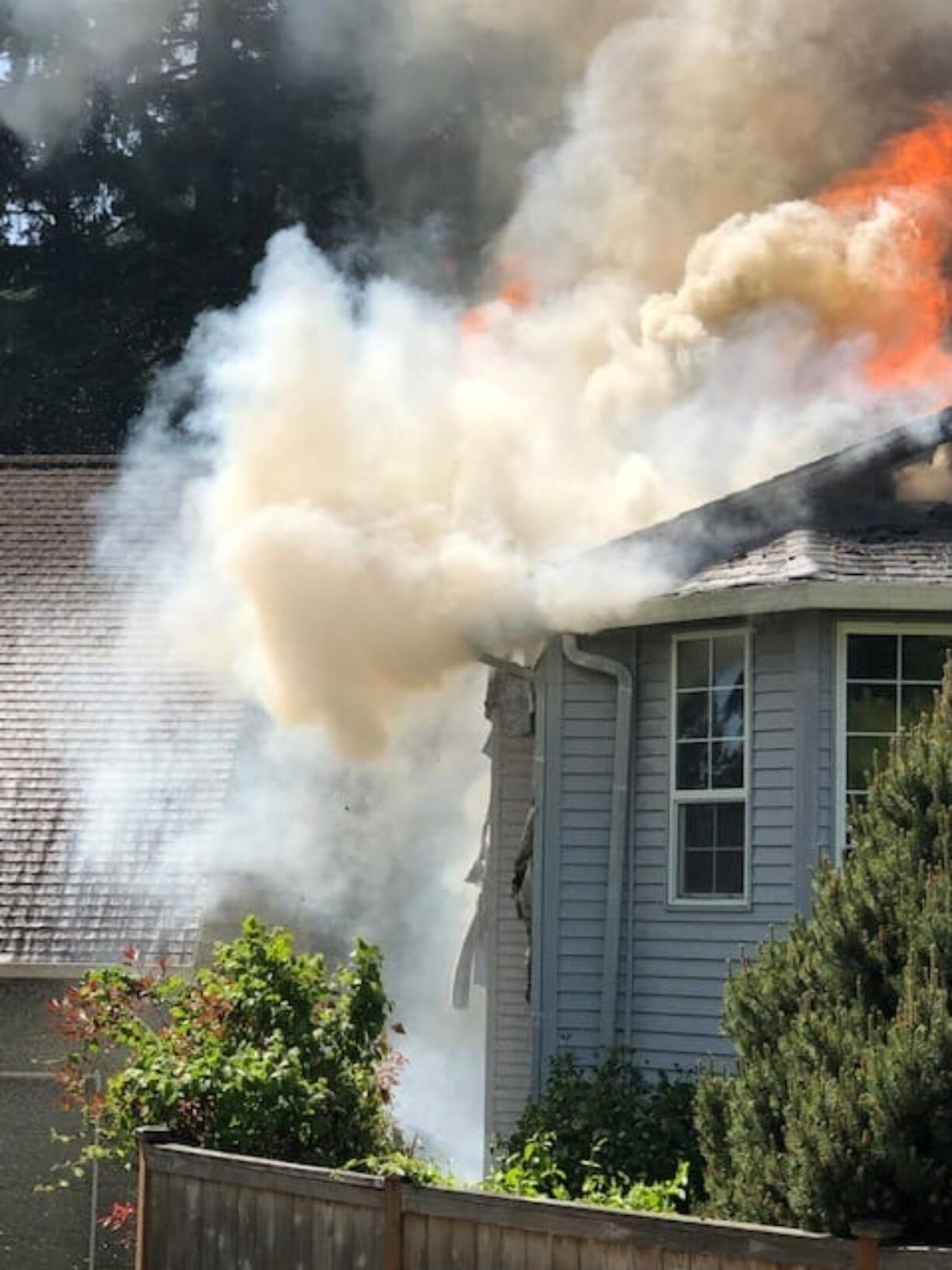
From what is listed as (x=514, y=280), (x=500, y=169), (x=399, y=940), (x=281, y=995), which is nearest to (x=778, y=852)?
(x=281, y=995)

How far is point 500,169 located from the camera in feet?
88.0

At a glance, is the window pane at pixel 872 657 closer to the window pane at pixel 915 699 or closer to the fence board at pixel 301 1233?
the window pane at pixel 915 699

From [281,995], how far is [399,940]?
7057 mm

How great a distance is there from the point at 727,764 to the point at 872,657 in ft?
3.52

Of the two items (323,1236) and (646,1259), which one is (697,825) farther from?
(646,1259)

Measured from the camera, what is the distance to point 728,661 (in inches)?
582

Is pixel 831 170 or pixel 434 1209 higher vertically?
pixel 831 170

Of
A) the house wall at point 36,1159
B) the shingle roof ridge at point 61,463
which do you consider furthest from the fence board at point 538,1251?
the shingle roof ridge at point 61,463

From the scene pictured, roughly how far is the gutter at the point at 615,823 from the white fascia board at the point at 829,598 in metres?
0.97

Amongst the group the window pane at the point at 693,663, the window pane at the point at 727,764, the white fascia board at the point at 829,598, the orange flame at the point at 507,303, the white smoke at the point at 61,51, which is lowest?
the window pane at the point at 727,764

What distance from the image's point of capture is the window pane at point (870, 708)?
46.8ft

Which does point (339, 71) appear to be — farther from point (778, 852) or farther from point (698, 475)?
point (778, 852)

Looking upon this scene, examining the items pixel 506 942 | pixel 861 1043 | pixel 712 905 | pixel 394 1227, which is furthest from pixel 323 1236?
pixel 506 942

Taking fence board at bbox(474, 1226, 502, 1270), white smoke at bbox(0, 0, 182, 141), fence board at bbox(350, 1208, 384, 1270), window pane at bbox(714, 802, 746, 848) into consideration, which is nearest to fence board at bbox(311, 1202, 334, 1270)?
fence board at bbox(350, 1208, 384, 1270)
